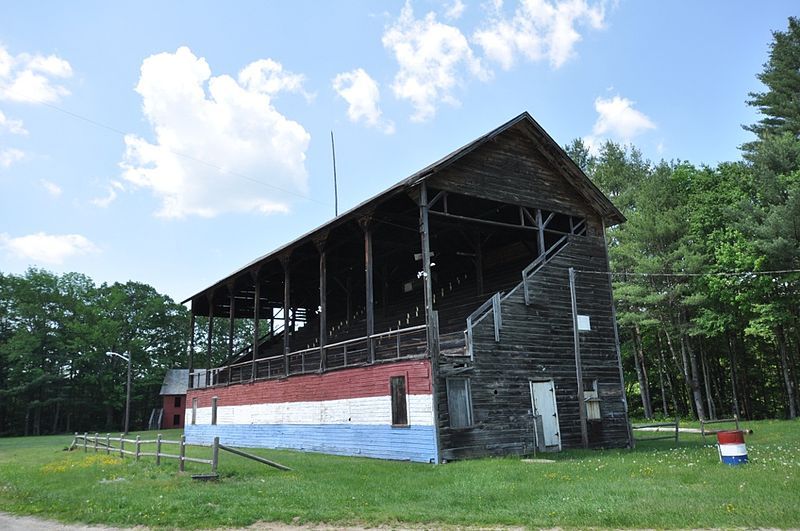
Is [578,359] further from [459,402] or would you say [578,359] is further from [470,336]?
[459,402]

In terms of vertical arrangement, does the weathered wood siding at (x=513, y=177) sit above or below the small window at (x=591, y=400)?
above

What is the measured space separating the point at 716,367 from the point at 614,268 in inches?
547

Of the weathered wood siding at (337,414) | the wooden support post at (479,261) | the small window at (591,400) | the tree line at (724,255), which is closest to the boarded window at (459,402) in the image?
the weathered wood siding at (337,414)

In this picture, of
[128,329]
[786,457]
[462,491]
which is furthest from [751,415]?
[128,329]

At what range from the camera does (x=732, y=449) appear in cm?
1339

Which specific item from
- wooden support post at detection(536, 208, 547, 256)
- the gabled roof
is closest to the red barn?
the gabled roof

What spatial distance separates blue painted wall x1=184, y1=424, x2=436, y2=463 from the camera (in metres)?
17.7

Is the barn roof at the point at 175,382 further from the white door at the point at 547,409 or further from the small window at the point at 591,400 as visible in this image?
the white door at the point at 547,409

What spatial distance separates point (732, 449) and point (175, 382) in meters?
63.9

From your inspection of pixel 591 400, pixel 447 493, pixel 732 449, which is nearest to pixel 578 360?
Answer: pixel 591 400

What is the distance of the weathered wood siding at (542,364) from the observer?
1820 centimetres

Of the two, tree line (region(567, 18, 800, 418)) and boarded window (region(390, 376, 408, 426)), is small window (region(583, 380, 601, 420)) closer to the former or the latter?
boarded window (region(390, 376, 408, 426))

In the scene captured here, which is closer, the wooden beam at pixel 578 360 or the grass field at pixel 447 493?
the grass field at pixel 447 493

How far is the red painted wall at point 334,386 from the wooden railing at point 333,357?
0.26 meters
